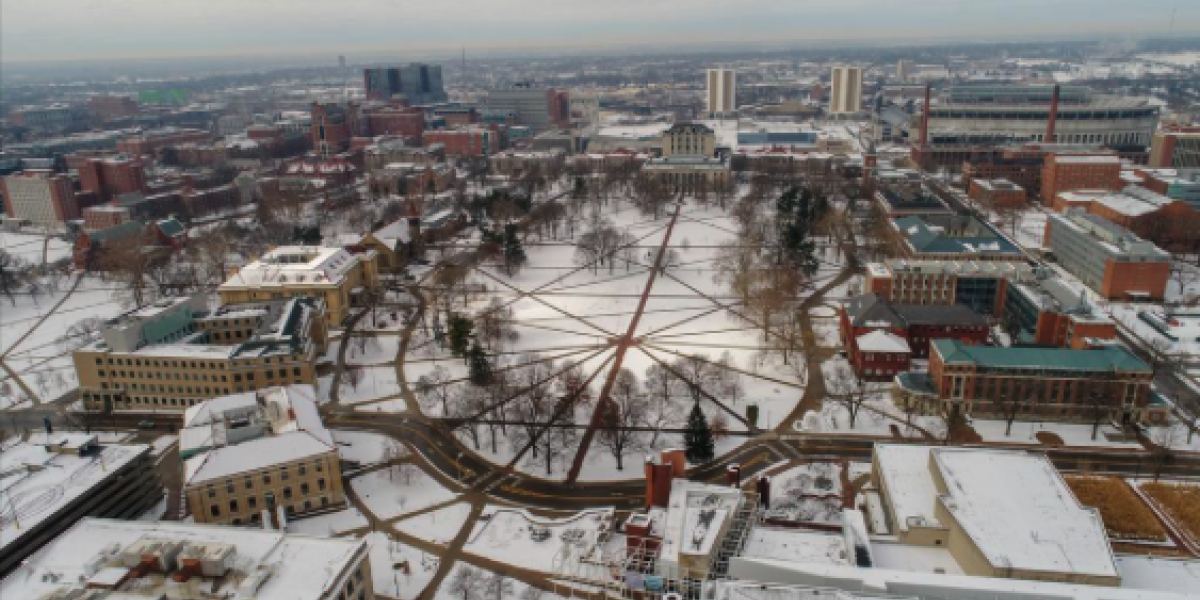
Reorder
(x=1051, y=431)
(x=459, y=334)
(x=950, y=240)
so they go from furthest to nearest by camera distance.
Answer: (x=950, y=240) < (x=459, y=334) < (x=1051, y=431)

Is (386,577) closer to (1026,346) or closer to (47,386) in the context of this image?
(47,386)

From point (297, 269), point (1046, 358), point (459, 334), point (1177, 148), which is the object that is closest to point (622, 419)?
point (459, 334)

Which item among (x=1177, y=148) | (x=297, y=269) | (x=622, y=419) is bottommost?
(x=622, y=419)

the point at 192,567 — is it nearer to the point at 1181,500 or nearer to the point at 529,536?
the point at 529,536

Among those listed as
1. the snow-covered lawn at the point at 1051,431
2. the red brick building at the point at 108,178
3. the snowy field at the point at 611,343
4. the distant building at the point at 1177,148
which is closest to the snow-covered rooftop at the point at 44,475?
the snowy field at the point at 611,343

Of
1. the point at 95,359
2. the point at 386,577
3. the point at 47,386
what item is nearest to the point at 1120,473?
the point at 386,577

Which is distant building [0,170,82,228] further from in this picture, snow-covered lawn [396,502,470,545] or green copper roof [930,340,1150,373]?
green copper roof [930,340,1150,373]

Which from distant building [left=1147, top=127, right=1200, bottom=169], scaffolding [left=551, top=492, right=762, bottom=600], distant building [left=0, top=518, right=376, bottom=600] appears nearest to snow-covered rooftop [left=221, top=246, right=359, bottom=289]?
distant building [left=0, top=518, right=376, bottom=600]
